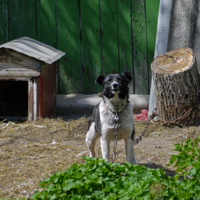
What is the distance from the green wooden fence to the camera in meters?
6.61

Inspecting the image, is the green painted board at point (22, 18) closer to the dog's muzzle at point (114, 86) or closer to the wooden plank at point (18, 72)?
the wooden plank at point (18, 72)

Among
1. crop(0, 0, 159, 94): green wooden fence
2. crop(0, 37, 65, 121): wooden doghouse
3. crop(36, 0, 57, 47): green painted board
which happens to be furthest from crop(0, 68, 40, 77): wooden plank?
crop(36, 0, 57, 47): green painted board

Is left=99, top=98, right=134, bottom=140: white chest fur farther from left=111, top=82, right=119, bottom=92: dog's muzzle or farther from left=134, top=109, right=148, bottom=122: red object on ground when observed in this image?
left=134, top=109, right=148, bottom=122: red object on ground

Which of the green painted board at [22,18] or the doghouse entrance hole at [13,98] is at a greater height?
the green painted board at [22,18]

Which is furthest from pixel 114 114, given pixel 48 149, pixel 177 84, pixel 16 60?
pixel 16 60

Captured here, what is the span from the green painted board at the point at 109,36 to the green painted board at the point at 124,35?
0.08 metres

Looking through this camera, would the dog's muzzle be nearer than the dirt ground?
Yes

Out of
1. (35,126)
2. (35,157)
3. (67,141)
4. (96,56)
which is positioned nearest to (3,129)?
(35,126)

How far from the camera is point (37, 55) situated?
18.5 ft

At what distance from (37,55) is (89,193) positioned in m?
3.99

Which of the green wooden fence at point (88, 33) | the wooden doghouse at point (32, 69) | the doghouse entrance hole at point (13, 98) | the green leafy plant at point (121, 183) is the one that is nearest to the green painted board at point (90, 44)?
the green wooden fence at point (88, 33)

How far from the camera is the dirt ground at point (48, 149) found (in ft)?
10.8

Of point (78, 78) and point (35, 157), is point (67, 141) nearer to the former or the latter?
point (35, 157)

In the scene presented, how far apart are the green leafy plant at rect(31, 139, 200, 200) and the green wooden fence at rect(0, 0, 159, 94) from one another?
464cm
